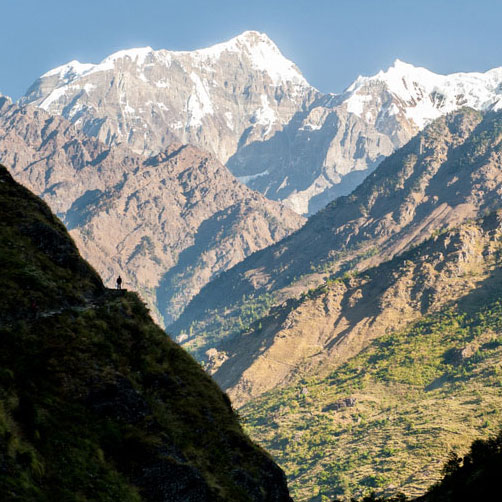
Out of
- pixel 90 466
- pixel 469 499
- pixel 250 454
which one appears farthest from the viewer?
pixel 250 454

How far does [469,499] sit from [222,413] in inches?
868

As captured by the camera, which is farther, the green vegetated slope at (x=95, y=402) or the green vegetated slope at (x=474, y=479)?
the green vegetated slope at (x=474, y=479)

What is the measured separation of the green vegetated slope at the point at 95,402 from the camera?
40.6 m

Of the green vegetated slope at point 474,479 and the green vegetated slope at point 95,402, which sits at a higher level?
the green vegetated slope at point 95,402

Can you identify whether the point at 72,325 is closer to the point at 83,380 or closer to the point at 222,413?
the point at 83,380

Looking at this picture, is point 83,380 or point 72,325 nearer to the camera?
point 83,380

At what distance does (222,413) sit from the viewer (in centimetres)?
5769

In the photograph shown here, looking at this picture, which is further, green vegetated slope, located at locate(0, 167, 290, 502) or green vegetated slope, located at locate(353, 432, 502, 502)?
green vegetated slope, located at locate(353, 432, 502, 502)

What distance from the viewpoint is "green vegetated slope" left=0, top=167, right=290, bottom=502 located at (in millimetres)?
40562

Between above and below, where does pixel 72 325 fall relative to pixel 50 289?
below

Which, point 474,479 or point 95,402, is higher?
point 95,402

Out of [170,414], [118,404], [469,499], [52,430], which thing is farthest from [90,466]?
[469,499]

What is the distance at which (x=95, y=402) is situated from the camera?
46.7 meters

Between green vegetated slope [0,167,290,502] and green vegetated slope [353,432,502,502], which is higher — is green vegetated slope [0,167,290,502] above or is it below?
above
